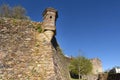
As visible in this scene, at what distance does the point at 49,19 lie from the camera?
12734mm

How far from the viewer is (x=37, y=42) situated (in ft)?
41.0

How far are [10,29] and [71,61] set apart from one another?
25.8 metres

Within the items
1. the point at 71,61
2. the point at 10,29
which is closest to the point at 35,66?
the point at 10,29

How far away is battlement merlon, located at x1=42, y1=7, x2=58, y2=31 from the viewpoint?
12.7 metres

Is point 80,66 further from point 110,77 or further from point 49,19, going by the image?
point 49,19

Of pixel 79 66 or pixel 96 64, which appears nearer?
pixel 79 66

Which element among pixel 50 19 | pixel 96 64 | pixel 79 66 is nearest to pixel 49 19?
pixel 50 19

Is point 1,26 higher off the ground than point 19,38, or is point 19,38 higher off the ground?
point 1,26

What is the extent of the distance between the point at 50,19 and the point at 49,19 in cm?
7

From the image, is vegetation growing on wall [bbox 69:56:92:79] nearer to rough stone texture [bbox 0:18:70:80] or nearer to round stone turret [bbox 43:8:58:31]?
round stone turret [bbox 43:8:58:31]

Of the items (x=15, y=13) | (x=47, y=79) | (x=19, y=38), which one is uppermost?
(x=15, y=13)

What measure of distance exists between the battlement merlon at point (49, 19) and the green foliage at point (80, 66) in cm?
2311

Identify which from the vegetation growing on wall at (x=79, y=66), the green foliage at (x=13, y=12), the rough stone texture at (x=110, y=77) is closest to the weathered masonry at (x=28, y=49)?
the rough stone texture at (x=110, y=77)

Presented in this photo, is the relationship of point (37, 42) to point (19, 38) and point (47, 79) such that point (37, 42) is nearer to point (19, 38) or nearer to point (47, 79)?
point (19, 38)
